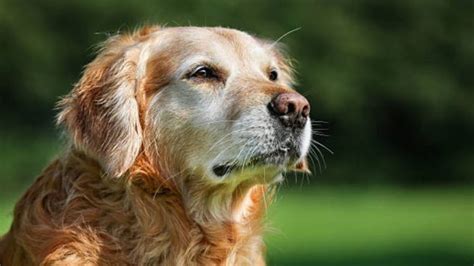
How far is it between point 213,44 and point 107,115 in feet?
2.61

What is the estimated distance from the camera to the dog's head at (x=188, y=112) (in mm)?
6035

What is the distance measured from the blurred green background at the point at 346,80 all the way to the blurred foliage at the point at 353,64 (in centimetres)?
3

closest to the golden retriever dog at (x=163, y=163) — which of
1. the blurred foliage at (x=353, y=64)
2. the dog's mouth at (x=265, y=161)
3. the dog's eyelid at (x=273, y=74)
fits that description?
the dog's mouth at (x=265, y=161)

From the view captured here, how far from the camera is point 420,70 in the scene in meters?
32.3

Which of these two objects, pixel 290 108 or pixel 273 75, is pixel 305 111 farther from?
pixel 273 75

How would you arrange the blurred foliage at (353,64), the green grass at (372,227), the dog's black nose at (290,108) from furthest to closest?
the blurred foliage at (353,64) → the green grass at (372,227) → the dog's black nose at (290,108)

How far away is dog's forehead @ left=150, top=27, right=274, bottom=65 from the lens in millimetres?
6398

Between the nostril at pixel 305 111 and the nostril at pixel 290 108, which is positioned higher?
the nostril at pixel 305 111

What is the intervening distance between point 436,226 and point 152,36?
1492cm

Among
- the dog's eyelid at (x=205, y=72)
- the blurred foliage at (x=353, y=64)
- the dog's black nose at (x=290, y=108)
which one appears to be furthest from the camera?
the blurred foliage at (x=353, y=64)

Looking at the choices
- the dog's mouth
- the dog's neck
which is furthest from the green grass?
the dog's mouth

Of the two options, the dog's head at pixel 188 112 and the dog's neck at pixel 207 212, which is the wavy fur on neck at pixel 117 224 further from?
the dog's head at pixel 188 112

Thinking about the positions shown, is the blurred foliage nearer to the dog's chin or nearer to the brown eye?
the brown eye

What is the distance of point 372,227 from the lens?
20.6 metres
